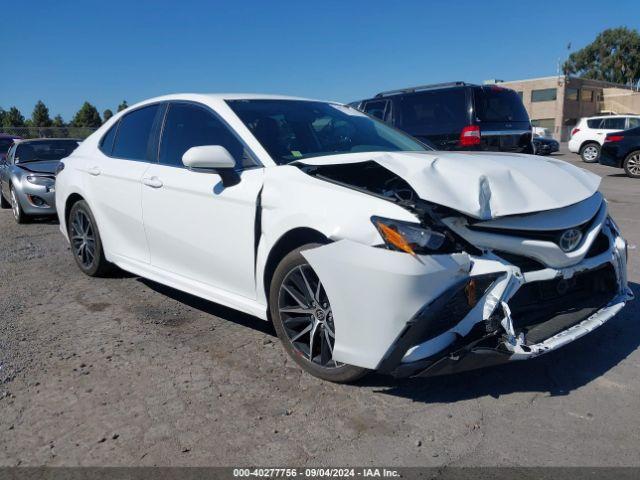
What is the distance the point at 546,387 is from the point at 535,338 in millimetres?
391

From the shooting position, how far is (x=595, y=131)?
20688 mm

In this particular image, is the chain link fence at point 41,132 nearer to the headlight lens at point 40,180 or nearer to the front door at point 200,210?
the headlight lens at point 40,180

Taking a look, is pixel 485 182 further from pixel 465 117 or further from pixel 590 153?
pixel 590 153

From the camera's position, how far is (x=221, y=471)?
8.13 feet

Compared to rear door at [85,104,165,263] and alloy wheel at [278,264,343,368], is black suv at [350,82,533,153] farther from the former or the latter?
alloy wheel at [278,264,343,368]

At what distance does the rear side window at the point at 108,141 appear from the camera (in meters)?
5.16

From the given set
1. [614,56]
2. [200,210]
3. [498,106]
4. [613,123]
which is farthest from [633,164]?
[614,56]

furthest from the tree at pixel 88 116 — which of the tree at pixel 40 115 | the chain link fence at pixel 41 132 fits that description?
the chain link fence at pixel 41 132

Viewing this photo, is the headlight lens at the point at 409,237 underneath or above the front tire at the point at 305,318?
above

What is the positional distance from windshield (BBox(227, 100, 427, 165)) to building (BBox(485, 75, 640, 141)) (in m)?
50.1

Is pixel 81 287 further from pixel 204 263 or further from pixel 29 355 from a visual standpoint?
pixel 204 263

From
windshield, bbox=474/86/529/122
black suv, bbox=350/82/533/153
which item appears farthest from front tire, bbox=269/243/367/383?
windshield, bbox=474/86/529/122

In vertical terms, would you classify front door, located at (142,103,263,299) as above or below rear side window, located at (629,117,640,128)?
above

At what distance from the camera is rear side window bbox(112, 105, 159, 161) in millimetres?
4680
